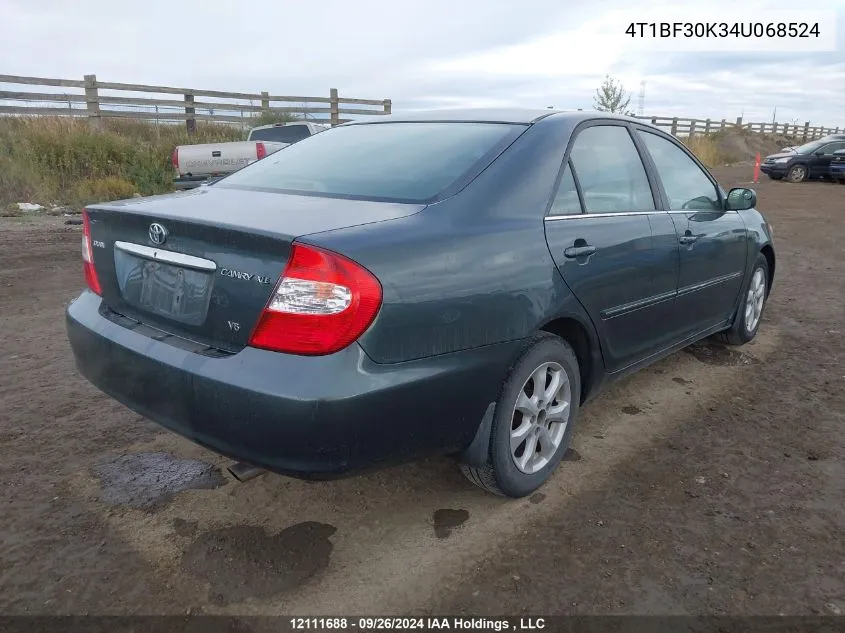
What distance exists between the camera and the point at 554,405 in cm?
293

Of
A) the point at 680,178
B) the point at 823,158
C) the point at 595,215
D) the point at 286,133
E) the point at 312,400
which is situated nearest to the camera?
the point at 312,400

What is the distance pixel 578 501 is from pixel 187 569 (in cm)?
154

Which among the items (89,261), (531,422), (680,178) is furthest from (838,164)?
(89,261)

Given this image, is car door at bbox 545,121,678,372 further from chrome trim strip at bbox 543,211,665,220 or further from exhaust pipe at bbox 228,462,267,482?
exhaust pipe at bbox 228,462,267,482

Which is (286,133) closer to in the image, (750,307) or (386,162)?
(750,307)

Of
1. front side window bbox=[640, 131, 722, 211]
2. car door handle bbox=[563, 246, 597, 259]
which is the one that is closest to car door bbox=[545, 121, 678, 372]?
car door handle bbox=[563, 246, 597, 259]

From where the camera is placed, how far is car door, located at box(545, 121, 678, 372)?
2844 mm

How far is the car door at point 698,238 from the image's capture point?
3.68 metres

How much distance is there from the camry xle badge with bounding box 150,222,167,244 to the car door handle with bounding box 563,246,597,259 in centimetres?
153

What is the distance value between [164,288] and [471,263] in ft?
3.60

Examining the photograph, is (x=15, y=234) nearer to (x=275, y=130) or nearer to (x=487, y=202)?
(x=275, y=130)

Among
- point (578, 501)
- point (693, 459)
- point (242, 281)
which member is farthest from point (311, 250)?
point (693, 459)

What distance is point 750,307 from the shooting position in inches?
187

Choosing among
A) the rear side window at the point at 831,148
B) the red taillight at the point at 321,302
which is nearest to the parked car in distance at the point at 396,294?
the red taillight at the point at 321,302
